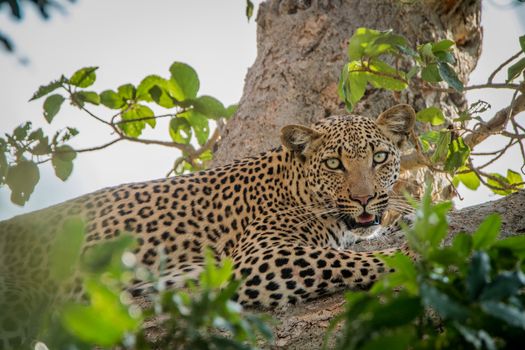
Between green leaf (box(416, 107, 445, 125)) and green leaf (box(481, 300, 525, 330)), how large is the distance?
539cm

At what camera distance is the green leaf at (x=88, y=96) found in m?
8.39

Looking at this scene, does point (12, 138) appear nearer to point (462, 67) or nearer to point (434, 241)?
point (434, 241)

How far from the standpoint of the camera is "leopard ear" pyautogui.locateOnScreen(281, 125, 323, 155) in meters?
7.39

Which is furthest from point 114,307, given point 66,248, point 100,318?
point 66,248

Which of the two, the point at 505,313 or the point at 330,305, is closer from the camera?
the point at 505,313

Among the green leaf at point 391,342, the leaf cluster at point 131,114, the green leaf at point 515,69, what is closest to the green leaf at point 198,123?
the leaf cluster at point 131,114

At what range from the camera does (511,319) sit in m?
2.22

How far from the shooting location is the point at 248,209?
24.4 feet

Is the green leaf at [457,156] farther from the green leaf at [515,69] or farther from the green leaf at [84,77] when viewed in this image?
the green leaf at [84,77]

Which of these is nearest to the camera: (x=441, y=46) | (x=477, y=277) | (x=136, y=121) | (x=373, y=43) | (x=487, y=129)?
(x=477, y=277)

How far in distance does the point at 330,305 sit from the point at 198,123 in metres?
4.21

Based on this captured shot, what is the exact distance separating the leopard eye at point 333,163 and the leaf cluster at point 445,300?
458cm

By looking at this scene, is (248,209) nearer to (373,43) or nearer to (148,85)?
(373,43)

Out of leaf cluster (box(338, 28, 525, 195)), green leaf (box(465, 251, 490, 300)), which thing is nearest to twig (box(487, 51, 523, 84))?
leaf cluster (box(338, 28, 525, 195))
